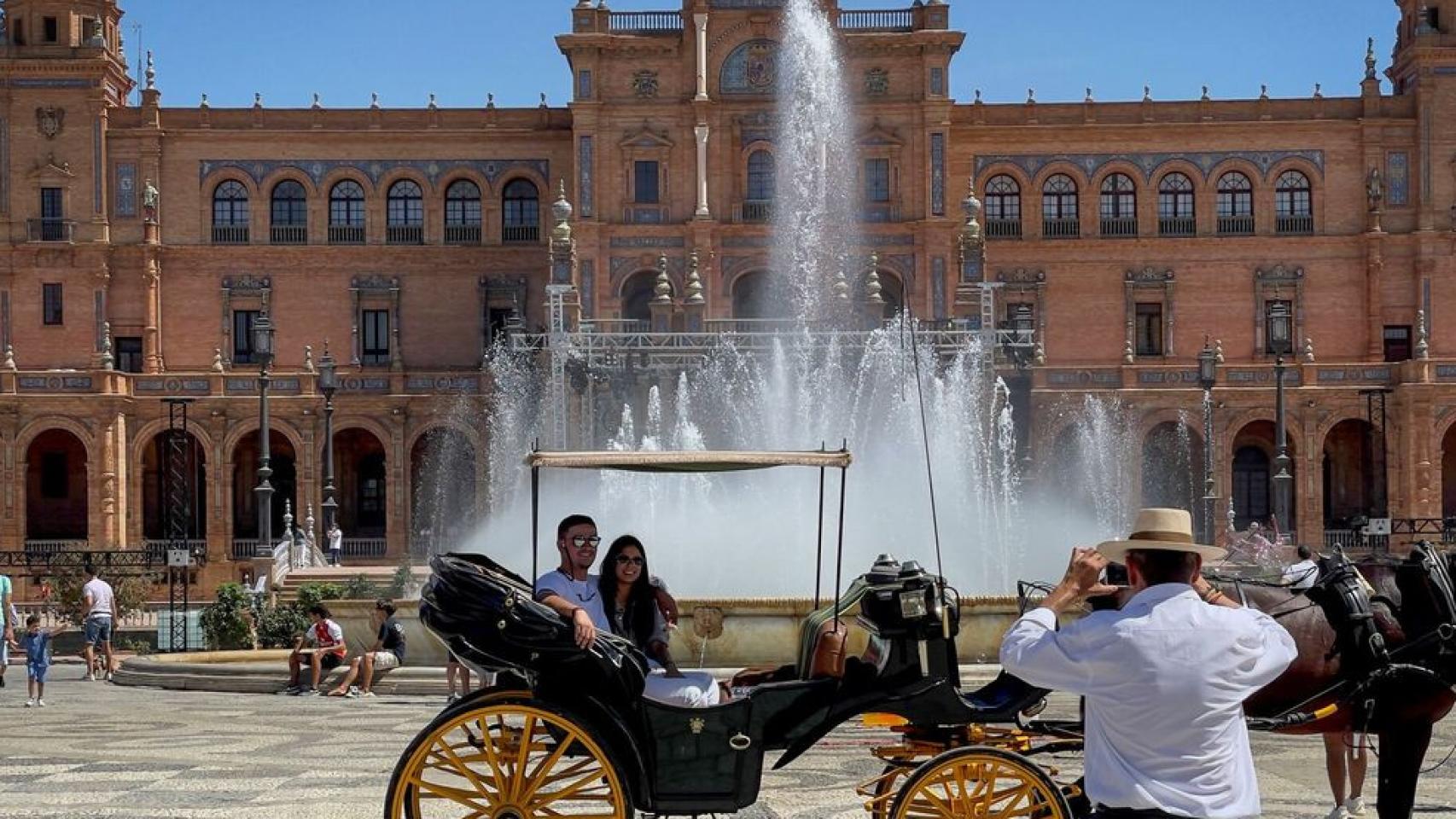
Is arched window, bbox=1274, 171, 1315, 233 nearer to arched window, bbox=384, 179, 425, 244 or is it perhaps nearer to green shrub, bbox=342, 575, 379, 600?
arched window, bbox=384, 179, 425, 244

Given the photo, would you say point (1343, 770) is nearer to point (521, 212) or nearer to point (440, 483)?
point (440, 483)

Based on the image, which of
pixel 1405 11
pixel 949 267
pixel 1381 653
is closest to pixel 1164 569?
pixel 1381 653

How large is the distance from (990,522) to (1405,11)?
28.0m

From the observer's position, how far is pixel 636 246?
5041cm

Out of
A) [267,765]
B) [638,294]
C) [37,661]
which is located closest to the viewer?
[267,765]

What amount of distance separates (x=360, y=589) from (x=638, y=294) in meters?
22.1

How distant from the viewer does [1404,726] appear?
9.00 metres

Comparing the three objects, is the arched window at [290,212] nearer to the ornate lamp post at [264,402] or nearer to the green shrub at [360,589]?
the ornate lamp post at [264,402]

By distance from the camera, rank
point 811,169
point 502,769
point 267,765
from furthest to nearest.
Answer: point 811,169
point 267,765
point 502,769

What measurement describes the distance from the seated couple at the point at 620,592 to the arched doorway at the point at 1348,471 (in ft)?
144

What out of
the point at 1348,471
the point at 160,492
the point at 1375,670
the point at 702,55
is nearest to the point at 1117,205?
the point at 1348,471

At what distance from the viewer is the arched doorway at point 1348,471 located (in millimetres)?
50562

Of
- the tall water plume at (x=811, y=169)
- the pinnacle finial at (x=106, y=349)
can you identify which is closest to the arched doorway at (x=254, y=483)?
the pinnacle finial at (x=106, y=349)

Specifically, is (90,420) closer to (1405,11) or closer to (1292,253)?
(1292,253)
